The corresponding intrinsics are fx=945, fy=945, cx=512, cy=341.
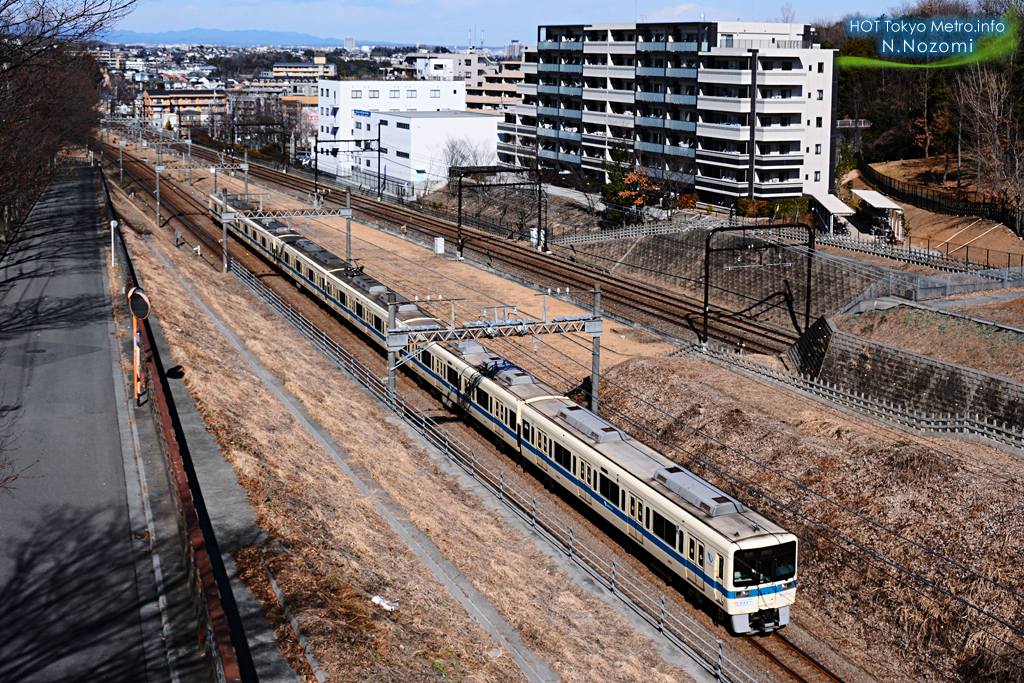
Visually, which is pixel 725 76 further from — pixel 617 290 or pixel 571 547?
pixel 571 547

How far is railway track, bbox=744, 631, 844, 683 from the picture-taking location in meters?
19.3

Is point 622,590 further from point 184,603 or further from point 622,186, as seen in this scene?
point 622,186

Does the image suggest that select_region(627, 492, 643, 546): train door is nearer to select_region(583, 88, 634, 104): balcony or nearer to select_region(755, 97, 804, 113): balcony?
select_region(755, 97, 804, 113): balcony

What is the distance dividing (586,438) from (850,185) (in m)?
60.2

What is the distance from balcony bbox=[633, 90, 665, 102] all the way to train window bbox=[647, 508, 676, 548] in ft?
191

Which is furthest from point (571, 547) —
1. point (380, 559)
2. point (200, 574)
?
point (200, 574)

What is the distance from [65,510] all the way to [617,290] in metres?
39.3

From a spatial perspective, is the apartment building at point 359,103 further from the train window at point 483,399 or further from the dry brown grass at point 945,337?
the train window at point 483,399

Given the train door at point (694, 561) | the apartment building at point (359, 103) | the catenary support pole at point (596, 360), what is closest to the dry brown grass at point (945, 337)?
the catenary support pole at point (596, 360)

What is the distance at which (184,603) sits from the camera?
14352 mm

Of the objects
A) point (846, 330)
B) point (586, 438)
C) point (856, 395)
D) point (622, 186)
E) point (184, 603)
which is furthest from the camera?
point (622, 186)

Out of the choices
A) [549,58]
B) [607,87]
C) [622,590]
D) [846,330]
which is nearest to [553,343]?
[846,330]

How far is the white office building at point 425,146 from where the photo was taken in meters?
97.5

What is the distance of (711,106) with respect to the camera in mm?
69062
